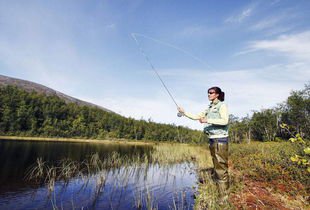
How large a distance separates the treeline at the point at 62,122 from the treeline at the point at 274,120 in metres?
13.6

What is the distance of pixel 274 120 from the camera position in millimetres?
57312

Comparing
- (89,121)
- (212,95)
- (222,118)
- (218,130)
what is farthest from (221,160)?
(89,121)

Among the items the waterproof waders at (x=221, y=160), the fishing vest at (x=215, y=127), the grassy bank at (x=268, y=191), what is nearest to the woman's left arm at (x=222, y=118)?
the fishing vest at (x=215, y=127)

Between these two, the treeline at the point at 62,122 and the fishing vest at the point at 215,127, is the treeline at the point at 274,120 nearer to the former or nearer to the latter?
the treeline at the point at 62,122

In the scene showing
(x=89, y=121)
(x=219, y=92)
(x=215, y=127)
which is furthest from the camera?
(x=89, y=121)

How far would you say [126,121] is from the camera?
7912 cm

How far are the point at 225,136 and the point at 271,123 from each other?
61.0m

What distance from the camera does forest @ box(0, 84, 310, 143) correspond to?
51891mm

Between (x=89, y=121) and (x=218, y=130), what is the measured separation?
7272 cm

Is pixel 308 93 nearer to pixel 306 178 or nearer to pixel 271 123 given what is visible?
pixel 271 123

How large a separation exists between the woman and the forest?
4014 centimetres

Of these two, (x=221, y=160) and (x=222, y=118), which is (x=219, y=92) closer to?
(x=222, y=118)

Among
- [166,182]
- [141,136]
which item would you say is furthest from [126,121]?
[166,182]

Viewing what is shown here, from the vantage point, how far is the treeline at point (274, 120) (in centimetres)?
5003
